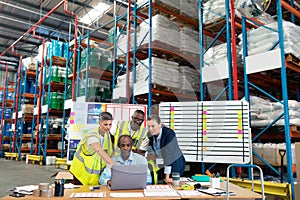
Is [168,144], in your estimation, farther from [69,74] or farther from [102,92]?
[69,74]

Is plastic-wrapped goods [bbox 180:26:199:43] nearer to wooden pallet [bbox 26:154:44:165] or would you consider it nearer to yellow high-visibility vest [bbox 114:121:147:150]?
yellow high-visibility vest [bbox 114:121:147:150]

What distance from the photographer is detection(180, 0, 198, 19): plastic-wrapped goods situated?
8.00m

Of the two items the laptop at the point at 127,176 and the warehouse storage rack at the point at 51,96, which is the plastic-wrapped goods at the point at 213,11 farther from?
the warehouse storage rack at the point at 51,96

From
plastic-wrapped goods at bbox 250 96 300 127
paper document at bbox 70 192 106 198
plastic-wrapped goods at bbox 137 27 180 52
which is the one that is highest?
plastic-wrapped goods at bbox 137 27 180 52

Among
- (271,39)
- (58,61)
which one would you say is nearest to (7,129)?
(58,61)

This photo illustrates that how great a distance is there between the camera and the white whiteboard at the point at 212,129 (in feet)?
16.6

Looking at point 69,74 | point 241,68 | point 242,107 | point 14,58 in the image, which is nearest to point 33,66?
point 69,74

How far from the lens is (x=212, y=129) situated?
540 centimetres

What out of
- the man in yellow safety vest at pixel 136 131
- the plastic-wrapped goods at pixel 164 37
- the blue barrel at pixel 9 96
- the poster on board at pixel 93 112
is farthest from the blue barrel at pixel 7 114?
the man in yellow safety vest at pixel 136 131

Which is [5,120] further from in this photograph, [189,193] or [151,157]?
[189,193]

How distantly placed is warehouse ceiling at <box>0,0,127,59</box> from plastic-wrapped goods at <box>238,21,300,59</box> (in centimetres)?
676

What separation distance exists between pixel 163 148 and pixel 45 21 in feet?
44.1

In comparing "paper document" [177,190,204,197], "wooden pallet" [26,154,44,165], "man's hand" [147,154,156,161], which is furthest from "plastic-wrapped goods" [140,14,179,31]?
"wooden pallet" [26,154,44,165]

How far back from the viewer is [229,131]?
204 inches
